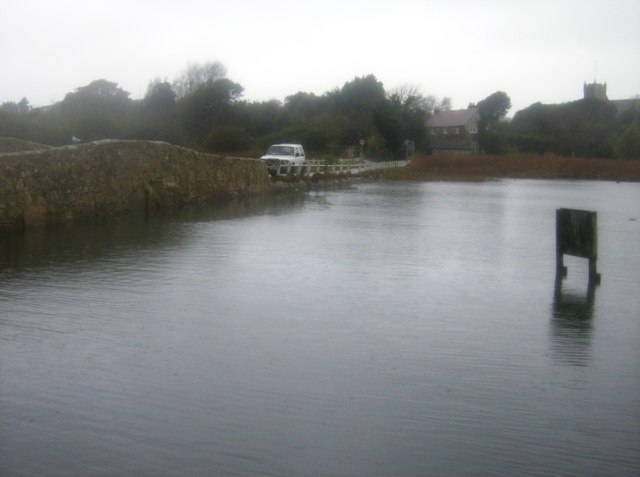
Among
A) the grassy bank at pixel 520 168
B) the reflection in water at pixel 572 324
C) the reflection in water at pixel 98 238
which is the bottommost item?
the reflection in water at pixel 572 324

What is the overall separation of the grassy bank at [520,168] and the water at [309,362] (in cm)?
4982

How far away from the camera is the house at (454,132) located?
318 ft

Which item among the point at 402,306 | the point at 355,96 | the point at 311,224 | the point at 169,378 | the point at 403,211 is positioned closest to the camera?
the point at 169,378

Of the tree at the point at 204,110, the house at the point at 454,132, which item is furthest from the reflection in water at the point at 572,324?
the house at the point at 454,132

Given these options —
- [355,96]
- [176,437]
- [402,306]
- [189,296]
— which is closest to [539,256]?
[402,306]

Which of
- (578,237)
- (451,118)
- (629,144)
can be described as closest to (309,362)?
(578,237)

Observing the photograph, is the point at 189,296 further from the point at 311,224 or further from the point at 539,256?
the point at 311,224

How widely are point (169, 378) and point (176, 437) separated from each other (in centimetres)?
130

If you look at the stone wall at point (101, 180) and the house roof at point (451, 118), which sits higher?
the house roof at point (451, 118)

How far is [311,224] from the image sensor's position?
2031 centimetres

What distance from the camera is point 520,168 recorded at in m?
71.8

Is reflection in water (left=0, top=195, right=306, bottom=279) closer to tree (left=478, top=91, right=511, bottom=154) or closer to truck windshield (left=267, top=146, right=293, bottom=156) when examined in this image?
truck windshield (left=267, top=146, right=293, bottom=156)

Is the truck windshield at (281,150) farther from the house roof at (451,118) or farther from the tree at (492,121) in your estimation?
the house roof at (451,118)

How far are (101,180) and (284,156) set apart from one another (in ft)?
77.5
